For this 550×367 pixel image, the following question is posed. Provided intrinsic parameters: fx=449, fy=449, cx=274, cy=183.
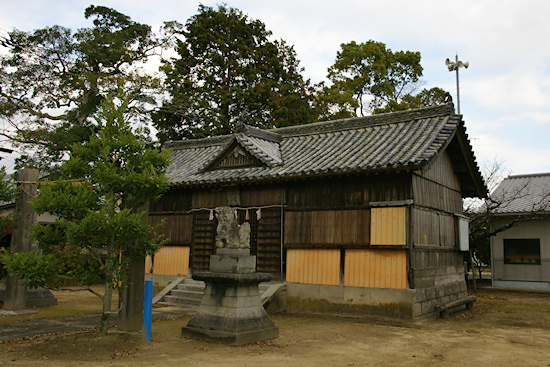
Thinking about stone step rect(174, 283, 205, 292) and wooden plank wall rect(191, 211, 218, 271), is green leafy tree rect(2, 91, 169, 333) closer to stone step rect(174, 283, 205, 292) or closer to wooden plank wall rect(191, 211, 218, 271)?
stone step rect(174, 283, 205, 292)

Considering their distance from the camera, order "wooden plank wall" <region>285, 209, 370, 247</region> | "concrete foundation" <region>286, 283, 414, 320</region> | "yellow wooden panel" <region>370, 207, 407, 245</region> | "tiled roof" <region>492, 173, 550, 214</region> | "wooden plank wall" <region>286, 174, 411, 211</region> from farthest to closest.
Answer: "tiled roof" <region>492, 173, 550, 214</region>
"wooden plank wall" <region>285, 209, 370, 247</region>
"wooden plank wall" <region>286, 174, 411, 211</region>
"yellow wooden panel" <region>370, 207, 407, 245</region>
"concrete foundation" <region>286, 283, 414, 320</region>

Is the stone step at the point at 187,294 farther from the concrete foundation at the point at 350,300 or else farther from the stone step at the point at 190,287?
the concrete foundation at the point at 350,300

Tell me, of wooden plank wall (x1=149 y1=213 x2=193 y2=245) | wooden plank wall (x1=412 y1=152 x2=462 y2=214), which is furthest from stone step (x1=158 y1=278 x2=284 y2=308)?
wooden plank wall (x1=412 y1=152 x2=462 y2=214)

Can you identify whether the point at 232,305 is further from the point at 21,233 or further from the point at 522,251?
the point at 522,251

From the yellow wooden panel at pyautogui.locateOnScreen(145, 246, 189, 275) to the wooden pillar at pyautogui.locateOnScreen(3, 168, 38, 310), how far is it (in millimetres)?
5835

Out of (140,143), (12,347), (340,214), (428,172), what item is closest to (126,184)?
(140,143)

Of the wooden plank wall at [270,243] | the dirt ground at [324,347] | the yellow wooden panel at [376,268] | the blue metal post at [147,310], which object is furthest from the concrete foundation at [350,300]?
the blue metal post at [147,310]

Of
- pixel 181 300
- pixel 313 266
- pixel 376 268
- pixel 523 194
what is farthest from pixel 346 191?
pixel 523 194

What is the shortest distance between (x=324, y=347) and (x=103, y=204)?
540 centimetres

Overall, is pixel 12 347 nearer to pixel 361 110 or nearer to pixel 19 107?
pixel 19 107

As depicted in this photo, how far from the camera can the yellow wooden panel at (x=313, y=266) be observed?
1411cm

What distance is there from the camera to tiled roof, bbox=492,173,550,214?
23.5m

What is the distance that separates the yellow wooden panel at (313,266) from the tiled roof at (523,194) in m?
13.5

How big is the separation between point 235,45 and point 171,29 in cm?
460
